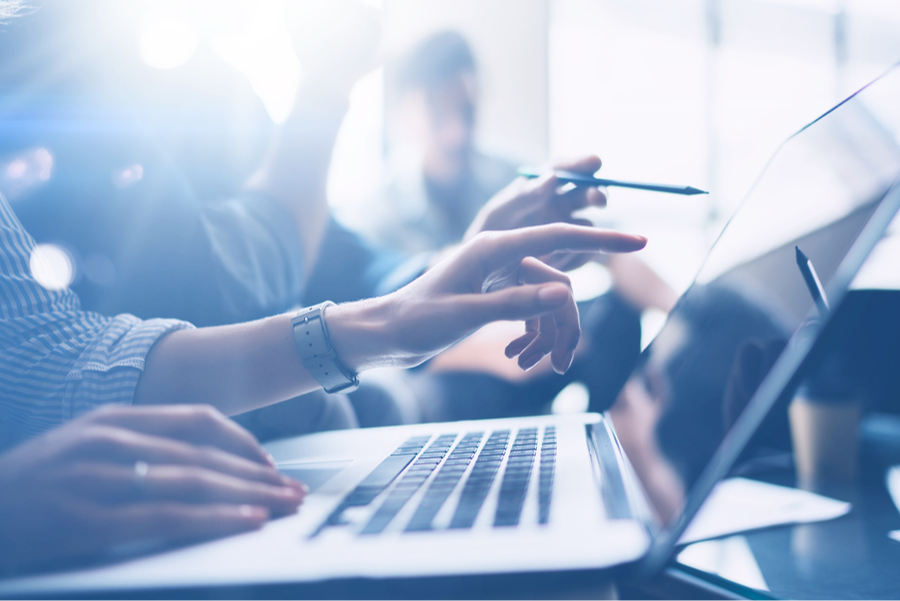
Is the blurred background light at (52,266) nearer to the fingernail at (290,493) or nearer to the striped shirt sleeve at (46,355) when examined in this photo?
the striped shirt sleeve at (46,355)

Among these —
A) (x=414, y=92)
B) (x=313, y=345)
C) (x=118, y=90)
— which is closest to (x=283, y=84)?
(x=118, y=90)

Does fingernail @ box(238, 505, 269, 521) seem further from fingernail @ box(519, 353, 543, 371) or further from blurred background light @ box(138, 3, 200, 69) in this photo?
blurred background light @ box(138, 3, 200, 69)

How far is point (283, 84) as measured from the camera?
0.48m

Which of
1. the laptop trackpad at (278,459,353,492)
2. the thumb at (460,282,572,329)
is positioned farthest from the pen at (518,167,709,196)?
the laptop trackpad at (278,459,353,492)

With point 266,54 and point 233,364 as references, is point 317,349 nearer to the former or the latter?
point 233,364

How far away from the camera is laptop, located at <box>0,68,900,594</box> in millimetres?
177

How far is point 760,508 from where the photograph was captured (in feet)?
1.19

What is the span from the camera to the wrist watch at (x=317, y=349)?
12.8 inches

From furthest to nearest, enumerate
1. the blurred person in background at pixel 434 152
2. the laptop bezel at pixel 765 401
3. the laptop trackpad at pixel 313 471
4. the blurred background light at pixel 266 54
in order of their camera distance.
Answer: the blurred person in background at pixel 434 152 → the blurred background light at pixel 266 54 → the laptop trackpad at pixel 313 471 → the laptop bezel at pixel 765 401

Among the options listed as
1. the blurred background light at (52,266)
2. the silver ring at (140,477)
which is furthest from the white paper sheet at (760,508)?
the blurred background light at (52,266)

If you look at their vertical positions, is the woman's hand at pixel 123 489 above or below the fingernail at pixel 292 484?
above

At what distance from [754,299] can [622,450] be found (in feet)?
0.43

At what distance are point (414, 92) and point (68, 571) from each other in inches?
52.9

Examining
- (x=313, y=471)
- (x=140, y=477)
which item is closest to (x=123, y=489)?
(x=140, y=477)
